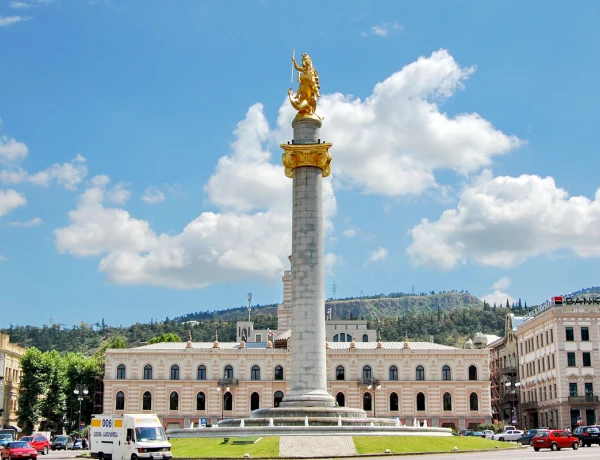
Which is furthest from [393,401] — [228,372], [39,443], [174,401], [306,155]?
[306,155]

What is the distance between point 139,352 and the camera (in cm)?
9519

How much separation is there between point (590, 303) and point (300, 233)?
46331mm

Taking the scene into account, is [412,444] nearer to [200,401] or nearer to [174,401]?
[200,401]

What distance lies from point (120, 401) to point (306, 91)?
174ft

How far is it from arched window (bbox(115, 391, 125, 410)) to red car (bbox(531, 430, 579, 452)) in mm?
54974

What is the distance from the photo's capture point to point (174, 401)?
94.9 m

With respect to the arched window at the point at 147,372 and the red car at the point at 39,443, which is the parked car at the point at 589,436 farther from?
the arched window at the point at 147,372

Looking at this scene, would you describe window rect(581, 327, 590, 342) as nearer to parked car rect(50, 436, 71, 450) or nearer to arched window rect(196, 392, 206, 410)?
arched window rect(196, 392, 206, 410)

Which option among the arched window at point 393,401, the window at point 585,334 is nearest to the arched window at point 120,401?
the arched window at point 393,401

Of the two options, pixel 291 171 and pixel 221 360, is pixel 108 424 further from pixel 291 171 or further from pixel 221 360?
pixel 221 360

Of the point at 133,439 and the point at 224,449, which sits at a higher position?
the point at 133,439

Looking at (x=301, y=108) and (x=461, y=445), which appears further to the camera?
(x=301, y=108)

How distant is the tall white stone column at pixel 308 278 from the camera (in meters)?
52.3

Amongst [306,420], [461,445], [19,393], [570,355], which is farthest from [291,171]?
[19,393]
